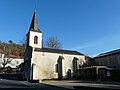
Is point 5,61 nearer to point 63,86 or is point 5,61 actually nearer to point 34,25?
point 34,25

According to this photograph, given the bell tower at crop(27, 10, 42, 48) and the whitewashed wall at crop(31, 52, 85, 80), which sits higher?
the bell tower at crop(27, 10, 42, 48)

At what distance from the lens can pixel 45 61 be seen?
4941cm

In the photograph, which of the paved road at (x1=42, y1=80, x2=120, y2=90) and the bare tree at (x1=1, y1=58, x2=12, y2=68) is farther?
the bare tree at (x1=1, y1=58, x2=12, y2=68)

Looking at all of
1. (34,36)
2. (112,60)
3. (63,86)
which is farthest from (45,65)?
(63,86)

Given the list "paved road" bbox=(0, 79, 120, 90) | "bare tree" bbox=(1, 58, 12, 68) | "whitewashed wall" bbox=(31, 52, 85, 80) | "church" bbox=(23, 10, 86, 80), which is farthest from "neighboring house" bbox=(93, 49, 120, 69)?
"bare tree" bbox=(1, 58, 12, 68)

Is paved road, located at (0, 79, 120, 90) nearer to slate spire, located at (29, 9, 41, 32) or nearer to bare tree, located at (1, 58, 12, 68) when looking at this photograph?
slate spire, located at (29, 9, 41, 32)

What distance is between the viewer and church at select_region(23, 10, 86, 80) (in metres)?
47.9

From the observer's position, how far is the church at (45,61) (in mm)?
47906

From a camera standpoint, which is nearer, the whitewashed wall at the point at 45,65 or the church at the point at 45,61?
the whitewashed wall at the point at 45,65

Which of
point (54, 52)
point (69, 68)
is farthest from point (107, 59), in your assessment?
point (54, 52)

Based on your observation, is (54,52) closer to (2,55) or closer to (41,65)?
(41,65)

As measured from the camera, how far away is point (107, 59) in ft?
161

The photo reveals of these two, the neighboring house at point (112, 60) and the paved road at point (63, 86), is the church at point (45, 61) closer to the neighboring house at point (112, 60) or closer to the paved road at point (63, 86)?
the neighboring house at point (112, 60)

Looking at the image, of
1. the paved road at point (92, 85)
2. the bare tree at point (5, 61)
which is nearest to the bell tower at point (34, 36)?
the paved road at point (92, 85)
